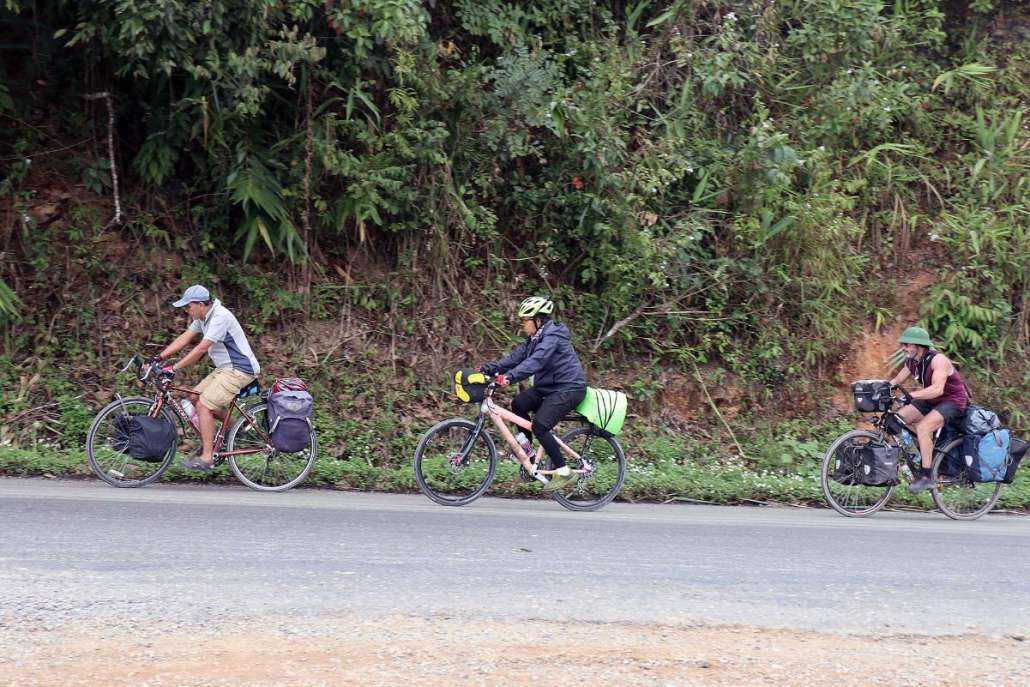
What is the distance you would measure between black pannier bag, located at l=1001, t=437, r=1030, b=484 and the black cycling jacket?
459 centimetres

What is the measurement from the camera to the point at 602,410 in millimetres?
10008

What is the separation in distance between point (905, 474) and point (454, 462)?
476 centimetres

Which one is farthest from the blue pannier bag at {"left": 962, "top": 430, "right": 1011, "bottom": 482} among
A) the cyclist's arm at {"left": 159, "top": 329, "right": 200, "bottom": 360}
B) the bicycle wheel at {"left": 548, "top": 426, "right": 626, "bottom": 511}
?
the cyclist's arm at {"left": 159, "top": 329, "right": 200, "bottom": 360}

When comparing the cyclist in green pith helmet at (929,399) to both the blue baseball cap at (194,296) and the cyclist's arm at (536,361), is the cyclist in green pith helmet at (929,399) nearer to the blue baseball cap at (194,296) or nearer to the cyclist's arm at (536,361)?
the cyclist's arm at (536,361)

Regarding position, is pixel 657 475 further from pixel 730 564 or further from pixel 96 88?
pixel 96 88

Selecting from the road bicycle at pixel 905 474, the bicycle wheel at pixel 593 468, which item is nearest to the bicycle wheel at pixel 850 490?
the road bicycle at pixel 905 474

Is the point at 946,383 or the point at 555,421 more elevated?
the point at 946,383

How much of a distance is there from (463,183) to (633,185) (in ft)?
7.48

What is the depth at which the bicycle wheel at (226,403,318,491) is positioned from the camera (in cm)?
1045

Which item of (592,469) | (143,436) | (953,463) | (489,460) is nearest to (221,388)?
(143,436)

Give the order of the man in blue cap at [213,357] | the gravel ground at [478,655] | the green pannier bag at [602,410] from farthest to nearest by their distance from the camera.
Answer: the man in blue cap at [213,357] < the green pannier bag at [602,410] < the gravel ground at [478,655]

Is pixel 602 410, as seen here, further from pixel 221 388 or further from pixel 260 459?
pixel 221 388

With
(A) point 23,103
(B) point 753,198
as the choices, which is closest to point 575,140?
(B) point 753,198

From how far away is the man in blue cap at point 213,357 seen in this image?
10.2 meters
